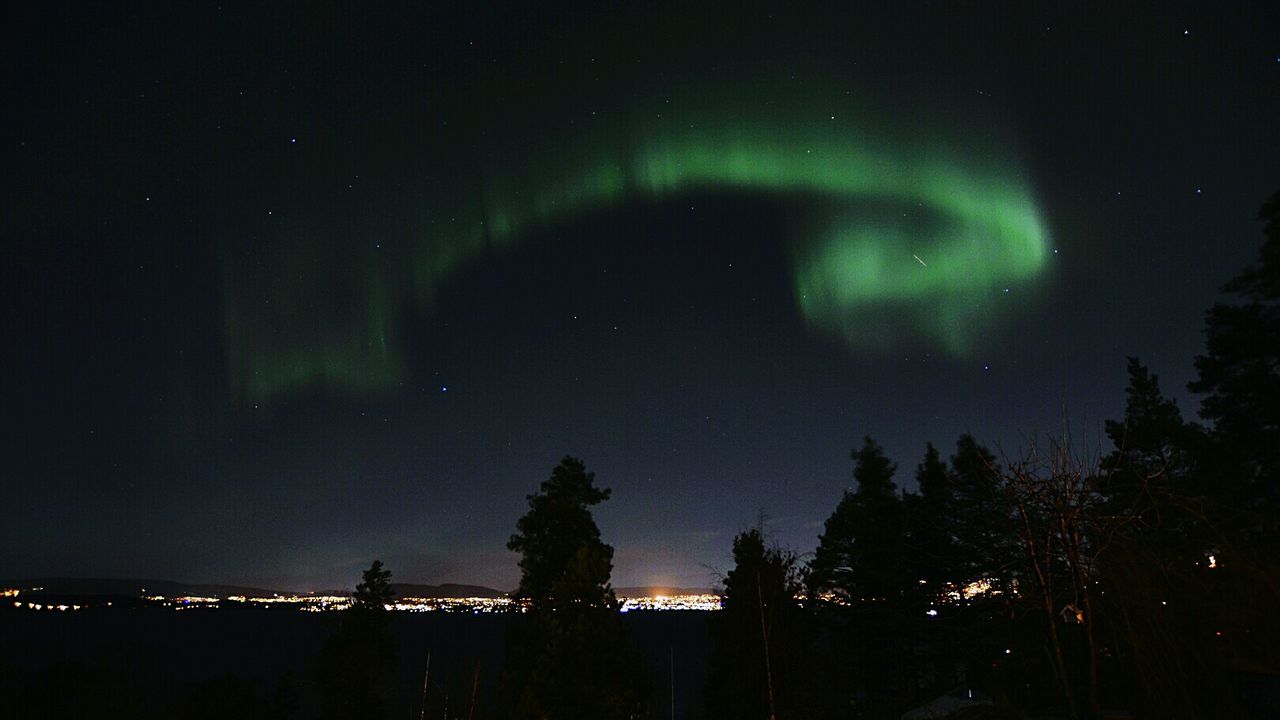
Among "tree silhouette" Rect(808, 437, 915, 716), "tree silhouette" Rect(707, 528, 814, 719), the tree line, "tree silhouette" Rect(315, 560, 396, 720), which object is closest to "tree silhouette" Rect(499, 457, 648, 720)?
the tree line

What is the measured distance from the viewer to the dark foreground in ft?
110

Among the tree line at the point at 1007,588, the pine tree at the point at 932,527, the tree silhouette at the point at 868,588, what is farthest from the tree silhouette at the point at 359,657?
the pine tree at the point at 932,527

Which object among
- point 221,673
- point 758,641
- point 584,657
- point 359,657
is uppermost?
point 584,657

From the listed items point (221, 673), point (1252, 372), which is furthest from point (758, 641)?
point (221, 673)

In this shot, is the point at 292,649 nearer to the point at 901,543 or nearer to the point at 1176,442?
the point at 901,543

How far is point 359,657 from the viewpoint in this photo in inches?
1347

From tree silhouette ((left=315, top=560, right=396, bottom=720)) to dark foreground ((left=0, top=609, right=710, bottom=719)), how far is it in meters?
2.36

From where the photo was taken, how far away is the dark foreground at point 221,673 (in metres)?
33.5

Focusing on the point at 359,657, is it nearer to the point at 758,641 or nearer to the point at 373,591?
the point at 373,591

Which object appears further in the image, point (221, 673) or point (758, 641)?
point (221, 673)

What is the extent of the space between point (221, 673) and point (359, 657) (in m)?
69.8

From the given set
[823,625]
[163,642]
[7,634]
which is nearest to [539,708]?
[823,625]

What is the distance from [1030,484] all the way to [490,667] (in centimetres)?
10134

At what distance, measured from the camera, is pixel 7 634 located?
13738cm
